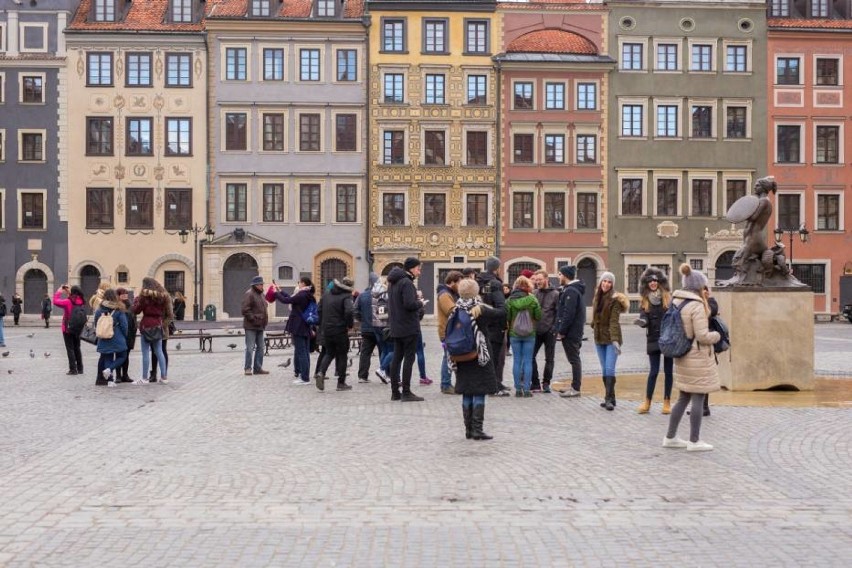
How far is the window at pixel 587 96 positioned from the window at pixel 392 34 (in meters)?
8.04

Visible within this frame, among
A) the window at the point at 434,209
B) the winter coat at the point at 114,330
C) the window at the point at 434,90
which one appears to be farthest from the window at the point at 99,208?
the winter coat at the point at 114,330

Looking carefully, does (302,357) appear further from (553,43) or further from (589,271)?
(553,43)

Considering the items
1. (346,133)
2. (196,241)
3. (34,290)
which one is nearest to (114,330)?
(196,241)

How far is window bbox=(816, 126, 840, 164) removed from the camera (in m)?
46.2

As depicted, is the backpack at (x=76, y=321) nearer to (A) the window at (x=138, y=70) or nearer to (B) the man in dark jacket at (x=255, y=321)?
(B) the man in dark jacket at (x=255, y=321)

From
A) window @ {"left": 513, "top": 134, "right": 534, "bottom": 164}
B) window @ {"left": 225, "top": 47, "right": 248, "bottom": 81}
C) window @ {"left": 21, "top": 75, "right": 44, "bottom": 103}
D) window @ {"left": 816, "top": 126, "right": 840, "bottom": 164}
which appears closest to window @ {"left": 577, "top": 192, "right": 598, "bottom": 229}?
window @ {"left": 513, "top": 134, "right": 534, "bottom": 164}

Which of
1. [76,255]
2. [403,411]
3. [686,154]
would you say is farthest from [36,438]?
[686,154]

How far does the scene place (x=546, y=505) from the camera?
7270mm

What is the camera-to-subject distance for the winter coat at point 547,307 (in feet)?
48.8

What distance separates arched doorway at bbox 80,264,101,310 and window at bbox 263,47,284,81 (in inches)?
440

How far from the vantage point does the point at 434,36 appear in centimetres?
4506

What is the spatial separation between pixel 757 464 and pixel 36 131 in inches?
1637

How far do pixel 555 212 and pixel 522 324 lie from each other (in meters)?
31.9

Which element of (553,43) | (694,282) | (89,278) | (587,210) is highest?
(553,43)
